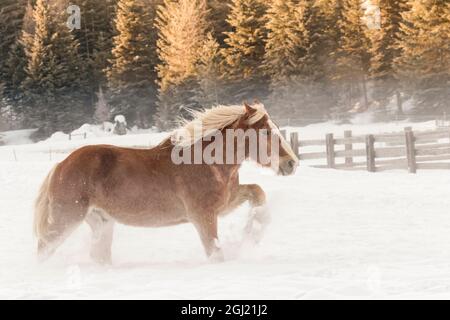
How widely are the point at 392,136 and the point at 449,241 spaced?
34.7 ft

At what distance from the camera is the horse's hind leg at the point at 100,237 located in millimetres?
5742

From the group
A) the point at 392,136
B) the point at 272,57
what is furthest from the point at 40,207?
the point at 272,57

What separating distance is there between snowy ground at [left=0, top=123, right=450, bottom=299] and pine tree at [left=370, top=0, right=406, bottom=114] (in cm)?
2976

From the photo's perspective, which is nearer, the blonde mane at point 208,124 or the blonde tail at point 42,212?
the blonde tail at point 42,212

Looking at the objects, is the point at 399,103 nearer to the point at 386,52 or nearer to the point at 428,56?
the point at 386,52

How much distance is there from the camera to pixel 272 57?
38.1m

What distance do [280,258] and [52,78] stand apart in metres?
38.8

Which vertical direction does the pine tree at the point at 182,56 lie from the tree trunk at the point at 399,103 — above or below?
above

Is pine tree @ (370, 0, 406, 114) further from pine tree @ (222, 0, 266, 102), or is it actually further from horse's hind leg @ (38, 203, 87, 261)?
horse's hind leg @ (38, 203, 87, 261)

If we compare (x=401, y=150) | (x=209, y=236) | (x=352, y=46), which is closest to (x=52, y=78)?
(x=352, y=46)

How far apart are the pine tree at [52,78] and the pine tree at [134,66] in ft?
8.74

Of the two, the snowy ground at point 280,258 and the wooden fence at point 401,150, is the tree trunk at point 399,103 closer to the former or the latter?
the wooden fence at point 401,150

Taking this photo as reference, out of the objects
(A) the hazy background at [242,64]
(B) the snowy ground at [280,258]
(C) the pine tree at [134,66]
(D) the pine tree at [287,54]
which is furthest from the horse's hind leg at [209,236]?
(C) the pine tree at [134,66]

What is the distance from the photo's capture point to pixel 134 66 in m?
43.1
